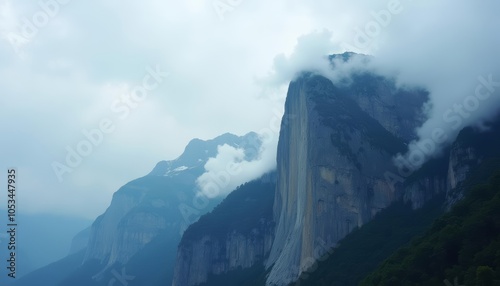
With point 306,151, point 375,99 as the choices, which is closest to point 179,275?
point 306,151

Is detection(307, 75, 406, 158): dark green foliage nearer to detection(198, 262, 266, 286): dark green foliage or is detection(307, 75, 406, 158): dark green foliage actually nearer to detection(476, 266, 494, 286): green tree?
detection(198, 262, 266, 286): dark green foliage

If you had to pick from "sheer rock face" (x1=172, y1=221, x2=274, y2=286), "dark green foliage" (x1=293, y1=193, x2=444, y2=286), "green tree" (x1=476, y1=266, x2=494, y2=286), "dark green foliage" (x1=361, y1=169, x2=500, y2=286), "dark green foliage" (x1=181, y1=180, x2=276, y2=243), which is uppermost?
"dark green foliage" (x1=181, y1=180, x2=276, y2=243)

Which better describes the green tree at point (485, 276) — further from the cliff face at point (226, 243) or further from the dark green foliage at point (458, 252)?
the cliff face at point (226, 243)

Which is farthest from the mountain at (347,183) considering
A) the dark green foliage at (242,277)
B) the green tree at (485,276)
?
the green tree at (485,276)

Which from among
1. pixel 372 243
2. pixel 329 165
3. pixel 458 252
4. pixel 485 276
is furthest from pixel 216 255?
pixel 485 276

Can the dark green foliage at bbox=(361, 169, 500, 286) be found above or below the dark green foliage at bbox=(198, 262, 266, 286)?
below

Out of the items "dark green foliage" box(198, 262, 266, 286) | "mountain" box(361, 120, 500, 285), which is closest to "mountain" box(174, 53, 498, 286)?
"dark green foliage" box(198, 262, 266, 286)

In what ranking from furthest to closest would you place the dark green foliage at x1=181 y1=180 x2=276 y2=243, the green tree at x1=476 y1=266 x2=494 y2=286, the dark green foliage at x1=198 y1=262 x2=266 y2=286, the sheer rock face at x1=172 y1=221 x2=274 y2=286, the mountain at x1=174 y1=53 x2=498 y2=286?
the dark green foliage at x1=181 y1=180 x2=276 y2=243 → the sheer rock face at x1=172 y1=221 x2=274 y2=286 → the dark green foliage at x1=198 y1=262 x2=266 y2=286 → the mountain at x1=174 y1=53 x2=498 y2=286 → the green tree at x1=476 y1=266 x2=494 y2=286

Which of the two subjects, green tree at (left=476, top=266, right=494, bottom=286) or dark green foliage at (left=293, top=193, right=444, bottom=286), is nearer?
green tree at (left=476, top=266, right=494, bottom=286)
